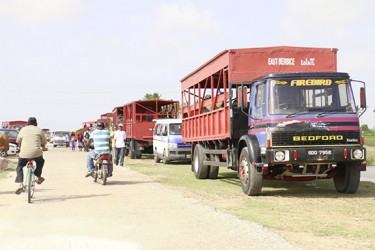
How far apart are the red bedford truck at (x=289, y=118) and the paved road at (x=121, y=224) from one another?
75.0 inches

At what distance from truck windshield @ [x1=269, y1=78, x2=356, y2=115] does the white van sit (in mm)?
12930

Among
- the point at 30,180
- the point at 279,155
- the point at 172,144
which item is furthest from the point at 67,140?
the point at 279,155

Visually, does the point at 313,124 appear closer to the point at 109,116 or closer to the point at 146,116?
the point at 146,116

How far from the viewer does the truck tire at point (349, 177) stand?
38.7 feet

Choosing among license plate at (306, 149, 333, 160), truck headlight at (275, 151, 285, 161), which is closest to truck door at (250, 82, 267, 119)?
truck headlight at (275, 151, 285, 161)

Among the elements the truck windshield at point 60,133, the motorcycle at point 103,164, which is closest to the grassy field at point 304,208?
the motorcycle at point 103,164

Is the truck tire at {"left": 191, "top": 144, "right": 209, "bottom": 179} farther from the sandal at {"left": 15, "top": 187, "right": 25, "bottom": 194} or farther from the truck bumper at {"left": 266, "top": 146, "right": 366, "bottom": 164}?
the sandal at {"left": 15, "top": 187, "right": 25, "bottom": 194}

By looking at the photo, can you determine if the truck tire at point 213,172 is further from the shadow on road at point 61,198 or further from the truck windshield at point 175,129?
the truck windshield at point 175,129

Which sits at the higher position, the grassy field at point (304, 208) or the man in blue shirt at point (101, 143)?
the man in blue shirt at point (101, 143)

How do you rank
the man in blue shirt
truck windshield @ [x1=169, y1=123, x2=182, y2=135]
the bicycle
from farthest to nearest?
truck windshield @ [x1=169, y1=123, x2=182, y2=135] < the man in blue shirt < the bicycle

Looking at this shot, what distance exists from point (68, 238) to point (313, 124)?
591 cm

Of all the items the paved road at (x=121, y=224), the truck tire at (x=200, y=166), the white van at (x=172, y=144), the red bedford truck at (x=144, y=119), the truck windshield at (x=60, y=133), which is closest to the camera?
the paved road at (x=121, y=224)

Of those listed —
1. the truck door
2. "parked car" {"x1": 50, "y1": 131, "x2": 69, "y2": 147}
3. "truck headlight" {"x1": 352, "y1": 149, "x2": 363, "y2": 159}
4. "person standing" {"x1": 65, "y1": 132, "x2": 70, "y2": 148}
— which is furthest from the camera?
"parked car" {"x1": 50, "y1": 131, "x2": 69, "y2": 147}

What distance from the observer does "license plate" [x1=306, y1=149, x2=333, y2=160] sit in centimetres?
1093
